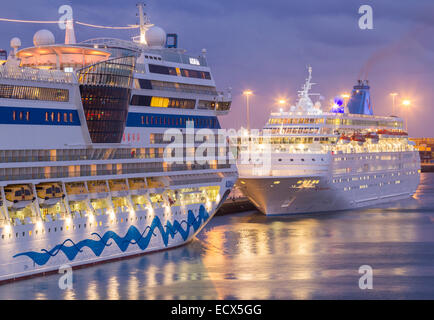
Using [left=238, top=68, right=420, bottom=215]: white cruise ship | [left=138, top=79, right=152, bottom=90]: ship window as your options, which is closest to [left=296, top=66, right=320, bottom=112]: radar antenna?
[left=238, top=68, right=420, bottom=215]: white cruise ship

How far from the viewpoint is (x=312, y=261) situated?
3478 centimetres

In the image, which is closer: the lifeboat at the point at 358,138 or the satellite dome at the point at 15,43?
the satellite dome at the point at 15,43

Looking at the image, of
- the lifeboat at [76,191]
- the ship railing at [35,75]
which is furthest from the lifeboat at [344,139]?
the ship railing at [35,75]

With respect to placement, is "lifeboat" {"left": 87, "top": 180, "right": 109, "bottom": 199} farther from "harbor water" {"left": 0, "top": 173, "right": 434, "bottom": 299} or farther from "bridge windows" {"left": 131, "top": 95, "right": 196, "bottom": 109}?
"bridge windows" {"left": 131, "top": 95, "right": 196, "bottom": 109}

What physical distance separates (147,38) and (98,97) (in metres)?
7.03

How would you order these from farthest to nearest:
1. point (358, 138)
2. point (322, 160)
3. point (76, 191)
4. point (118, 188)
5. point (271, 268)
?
1. point (358, 138)
2. point (322, 160)
3. point (118, 188)
4. point (271, 268)
5. point (76, 191)

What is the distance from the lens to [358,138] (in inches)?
2414

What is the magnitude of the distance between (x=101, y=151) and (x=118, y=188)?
2150mm

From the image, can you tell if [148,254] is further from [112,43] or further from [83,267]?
[112,43]

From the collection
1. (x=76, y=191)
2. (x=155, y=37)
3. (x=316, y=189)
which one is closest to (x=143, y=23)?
(x=155, y=37)

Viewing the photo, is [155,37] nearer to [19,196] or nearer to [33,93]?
[33,93]

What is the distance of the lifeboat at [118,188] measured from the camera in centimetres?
3288

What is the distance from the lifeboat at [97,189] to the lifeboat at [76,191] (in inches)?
17.9

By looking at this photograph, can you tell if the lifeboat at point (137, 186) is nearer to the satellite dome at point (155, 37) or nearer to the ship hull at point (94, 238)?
the ship hull at point (94, 238)
